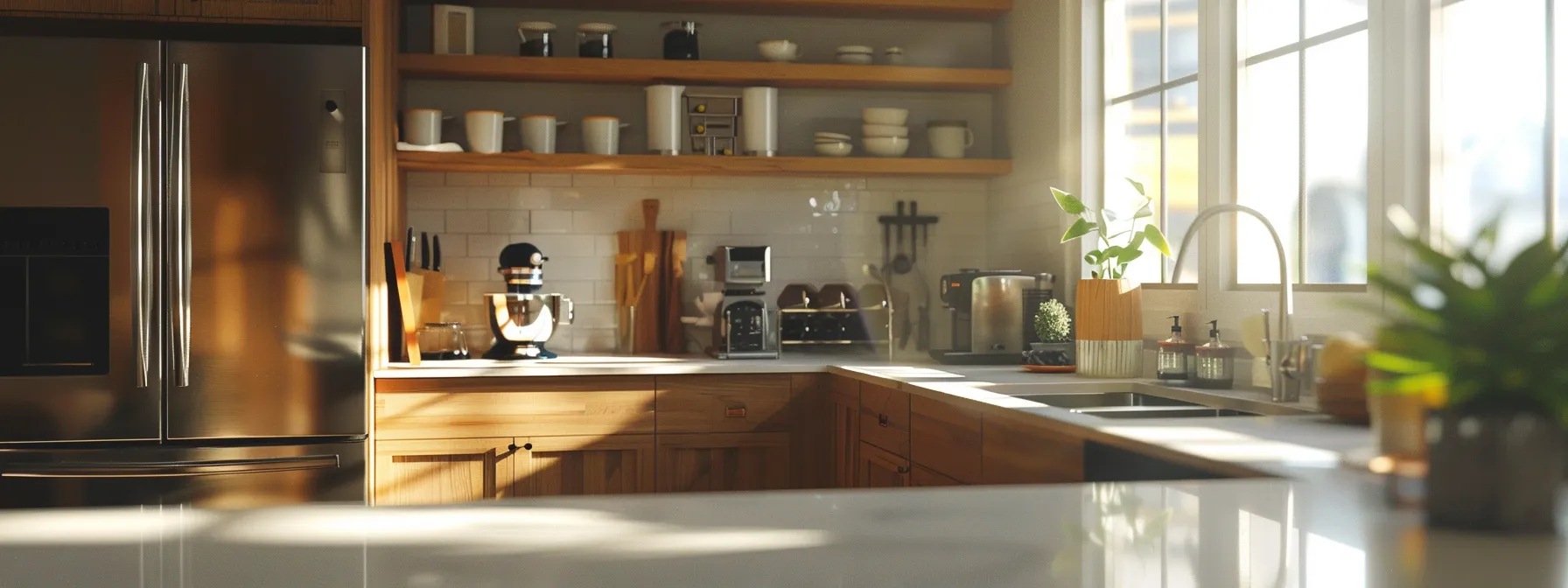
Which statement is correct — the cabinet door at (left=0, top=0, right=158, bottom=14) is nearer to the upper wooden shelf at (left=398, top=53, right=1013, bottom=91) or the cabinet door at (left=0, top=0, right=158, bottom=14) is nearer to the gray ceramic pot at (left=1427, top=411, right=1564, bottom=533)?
Answer: the upper wooden shelf at (left=398, top=53, right=1013, bottom=91)

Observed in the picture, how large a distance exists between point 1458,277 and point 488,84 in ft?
11.9

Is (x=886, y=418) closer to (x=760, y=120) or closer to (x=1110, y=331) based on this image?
(x=1110, y=331)

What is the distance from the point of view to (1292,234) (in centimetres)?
280

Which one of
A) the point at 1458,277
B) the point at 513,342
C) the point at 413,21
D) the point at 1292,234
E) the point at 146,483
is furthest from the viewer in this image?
the point at 413,21

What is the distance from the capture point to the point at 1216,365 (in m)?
2.66

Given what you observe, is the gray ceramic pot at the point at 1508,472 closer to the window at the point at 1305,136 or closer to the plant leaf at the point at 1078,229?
the window at the point at 1305,136

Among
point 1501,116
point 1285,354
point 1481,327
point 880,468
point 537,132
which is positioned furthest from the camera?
point 537,132

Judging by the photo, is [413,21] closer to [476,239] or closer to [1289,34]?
[476,239]

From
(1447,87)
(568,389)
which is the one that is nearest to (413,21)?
(568,389)

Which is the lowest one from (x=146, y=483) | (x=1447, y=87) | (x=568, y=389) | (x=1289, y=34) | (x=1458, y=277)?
(x=146, y=483)

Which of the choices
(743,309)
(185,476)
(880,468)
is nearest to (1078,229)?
(880,468)

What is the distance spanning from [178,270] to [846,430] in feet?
6.04

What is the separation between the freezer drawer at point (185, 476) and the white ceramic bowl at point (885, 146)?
1906 mm

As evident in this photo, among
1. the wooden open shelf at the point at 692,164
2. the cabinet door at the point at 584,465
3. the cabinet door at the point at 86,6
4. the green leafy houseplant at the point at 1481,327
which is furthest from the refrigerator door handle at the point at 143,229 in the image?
the green leafy houseplant at the point at 1481,327
